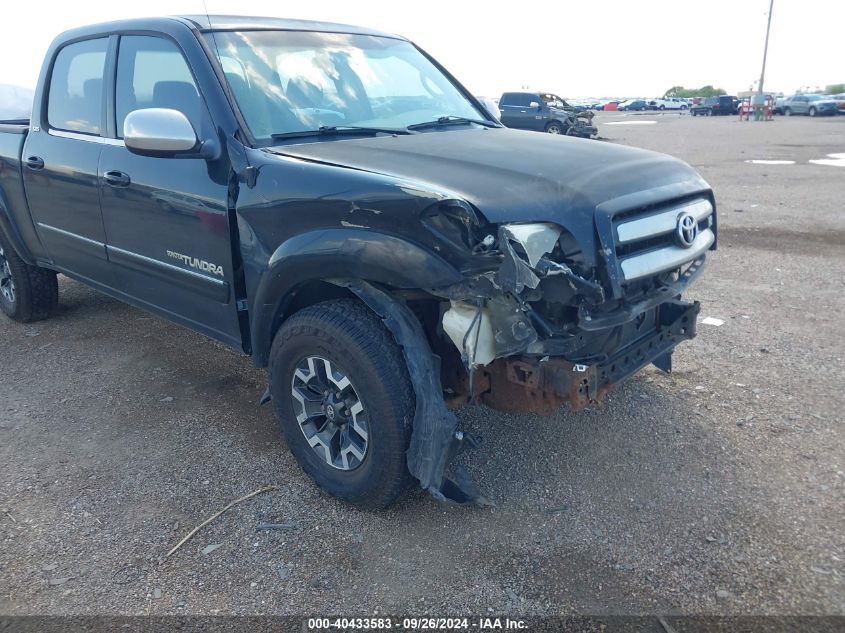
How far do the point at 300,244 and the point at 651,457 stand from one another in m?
2.03

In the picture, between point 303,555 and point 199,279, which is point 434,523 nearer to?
point 303,555

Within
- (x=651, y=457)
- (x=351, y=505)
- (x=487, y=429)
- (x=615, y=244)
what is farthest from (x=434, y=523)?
(x=615, y=244)

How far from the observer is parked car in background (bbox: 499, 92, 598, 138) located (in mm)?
23172

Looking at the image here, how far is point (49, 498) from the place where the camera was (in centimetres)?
326

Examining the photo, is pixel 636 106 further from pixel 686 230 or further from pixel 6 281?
pixel 686 230

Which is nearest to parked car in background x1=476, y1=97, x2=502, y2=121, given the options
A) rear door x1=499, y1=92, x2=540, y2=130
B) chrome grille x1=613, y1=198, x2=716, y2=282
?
chrome grille x1=613, y1=198, x2=716, y2=282

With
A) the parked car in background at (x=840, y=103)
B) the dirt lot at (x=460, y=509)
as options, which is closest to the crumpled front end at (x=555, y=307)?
the dirt lot at (x=460, y=509)

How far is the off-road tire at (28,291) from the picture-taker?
17.7 feet

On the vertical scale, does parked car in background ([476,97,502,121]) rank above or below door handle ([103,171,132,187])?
above

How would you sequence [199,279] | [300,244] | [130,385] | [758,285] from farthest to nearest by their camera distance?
[758,285] → [130,385] → [199,279] → [300,244]

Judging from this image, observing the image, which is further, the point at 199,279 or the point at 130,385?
the point at 130,385

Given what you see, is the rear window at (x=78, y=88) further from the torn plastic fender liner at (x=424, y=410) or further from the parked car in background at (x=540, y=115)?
the parked car in background at (x=540, y=115)

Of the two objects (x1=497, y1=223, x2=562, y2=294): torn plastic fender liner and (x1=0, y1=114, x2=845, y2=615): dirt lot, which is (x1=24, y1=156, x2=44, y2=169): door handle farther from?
(x1=497, y1=223, x2=562, y2=294): torn plastic fender liner

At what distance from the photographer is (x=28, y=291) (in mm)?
5473
